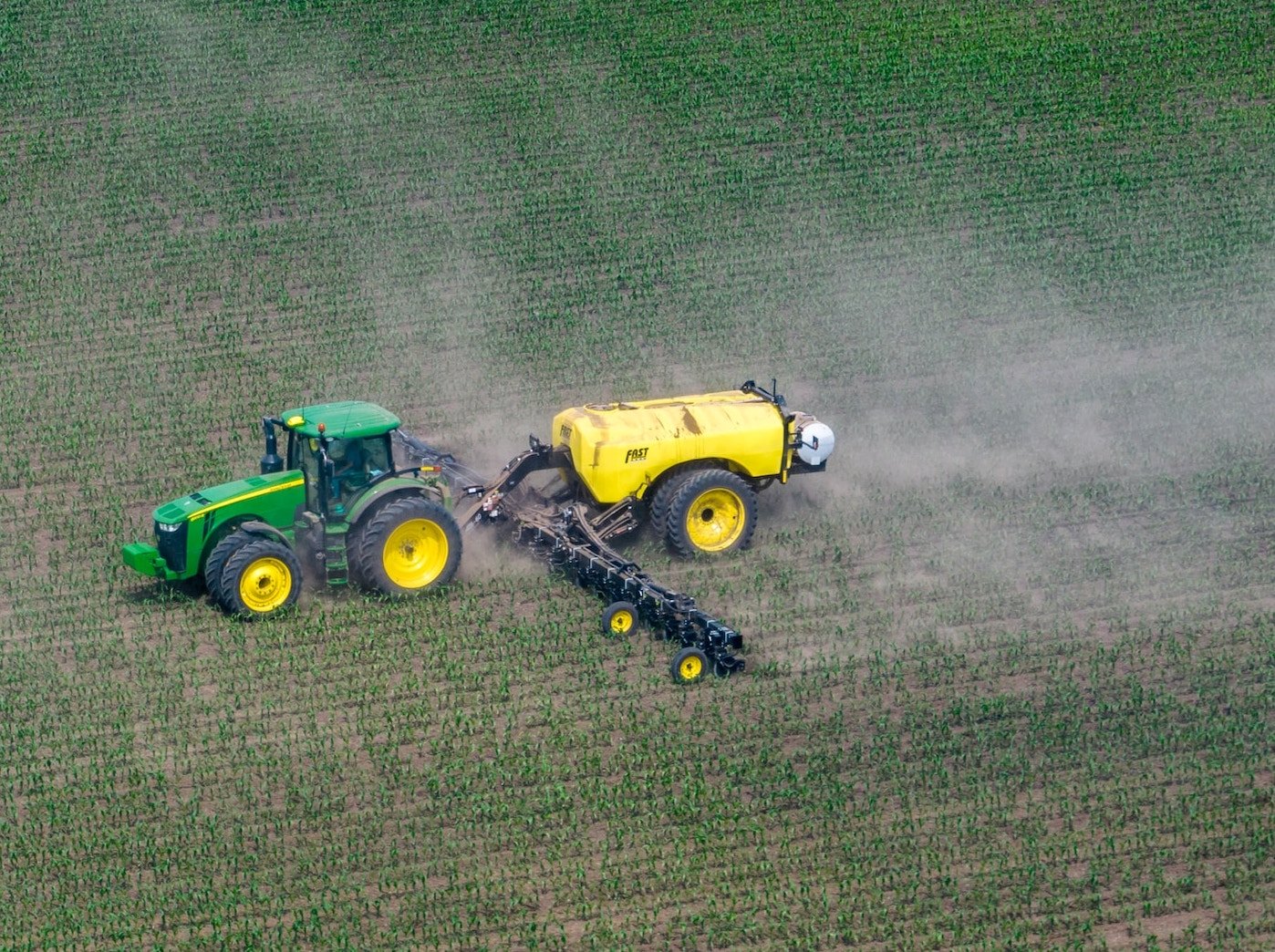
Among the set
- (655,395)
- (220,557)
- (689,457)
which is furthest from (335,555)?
(655,395)

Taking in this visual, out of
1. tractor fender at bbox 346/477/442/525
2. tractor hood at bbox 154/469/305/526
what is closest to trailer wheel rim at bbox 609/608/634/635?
tractor fender at bbox 346/477/442/525

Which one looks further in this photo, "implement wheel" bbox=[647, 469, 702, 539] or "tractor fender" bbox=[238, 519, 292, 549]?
"implement wheel" bbox=[647, 469, 702, 539]

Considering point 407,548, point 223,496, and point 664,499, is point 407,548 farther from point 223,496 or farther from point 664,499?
point 664,499

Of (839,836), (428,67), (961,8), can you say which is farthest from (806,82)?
(839,836)

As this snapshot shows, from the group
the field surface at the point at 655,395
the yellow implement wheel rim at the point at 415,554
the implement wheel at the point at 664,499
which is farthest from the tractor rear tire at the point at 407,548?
the implement wheel at the point at 664,499

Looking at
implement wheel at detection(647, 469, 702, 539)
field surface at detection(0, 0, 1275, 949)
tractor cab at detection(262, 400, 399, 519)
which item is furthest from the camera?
implement wheel at detection(647, 469, 702, 539)

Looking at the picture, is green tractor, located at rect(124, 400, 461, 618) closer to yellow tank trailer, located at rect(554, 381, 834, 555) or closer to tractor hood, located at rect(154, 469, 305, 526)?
tractor hood, located at rect(154, 469, 305, 526)

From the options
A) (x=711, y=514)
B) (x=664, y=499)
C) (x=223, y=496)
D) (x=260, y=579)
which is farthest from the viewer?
(x=711, y=514)
